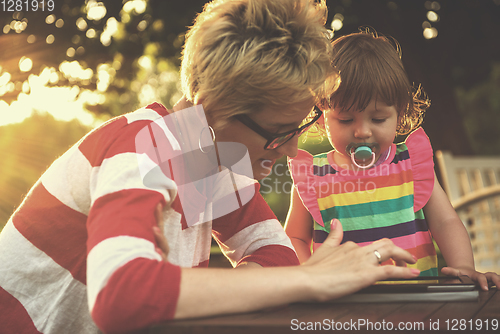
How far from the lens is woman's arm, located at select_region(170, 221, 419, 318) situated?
0.78 m

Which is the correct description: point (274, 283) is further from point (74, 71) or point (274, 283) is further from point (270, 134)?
point (74, 71)

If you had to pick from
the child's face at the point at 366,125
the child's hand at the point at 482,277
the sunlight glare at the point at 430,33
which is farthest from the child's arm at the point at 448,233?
the sunlight glare at the point at 430,33

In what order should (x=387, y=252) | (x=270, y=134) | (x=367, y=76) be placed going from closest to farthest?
1. (x=387, y=252)
2. (x=270, y=134)
3. (x=367, y=76)

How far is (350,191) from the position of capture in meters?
1.79

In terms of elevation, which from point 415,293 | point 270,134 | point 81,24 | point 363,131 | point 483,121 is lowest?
point 483,121

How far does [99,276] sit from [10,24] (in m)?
4.20

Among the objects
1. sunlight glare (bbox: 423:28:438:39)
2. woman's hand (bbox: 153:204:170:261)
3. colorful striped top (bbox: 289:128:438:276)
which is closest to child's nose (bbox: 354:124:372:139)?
colorful striped top (bbox: 289:128:438:276)

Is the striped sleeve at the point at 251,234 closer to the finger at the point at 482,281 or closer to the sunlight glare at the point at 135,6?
the finger at the point at 482,281

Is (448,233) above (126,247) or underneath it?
underneath

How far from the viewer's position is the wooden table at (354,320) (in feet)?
2.42

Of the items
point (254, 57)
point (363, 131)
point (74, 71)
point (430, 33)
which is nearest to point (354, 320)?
point (254, 57)

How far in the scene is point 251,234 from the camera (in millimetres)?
1403

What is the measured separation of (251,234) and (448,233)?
0.79 m

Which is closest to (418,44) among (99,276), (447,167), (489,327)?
(447,167)
